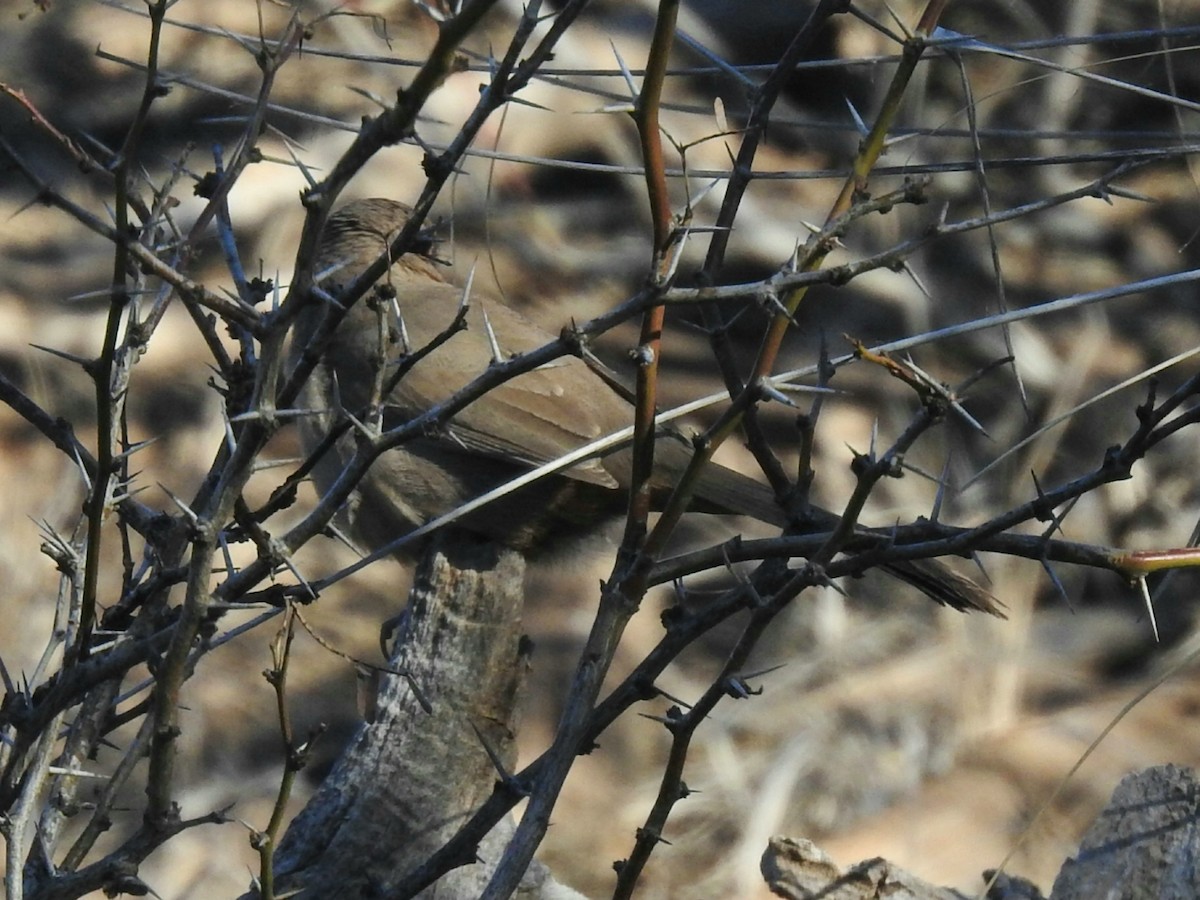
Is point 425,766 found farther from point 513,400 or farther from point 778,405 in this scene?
point 778,405

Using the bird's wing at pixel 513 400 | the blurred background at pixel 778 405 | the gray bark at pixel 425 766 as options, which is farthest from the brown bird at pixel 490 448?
the blurred background at pixel 778 405

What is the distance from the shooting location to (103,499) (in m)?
2.11

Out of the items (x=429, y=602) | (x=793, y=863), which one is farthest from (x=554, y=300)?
(x=793, y=863)

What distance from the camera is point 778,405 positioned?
22.9ft

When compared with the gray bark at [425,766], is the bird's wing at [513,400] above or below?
above

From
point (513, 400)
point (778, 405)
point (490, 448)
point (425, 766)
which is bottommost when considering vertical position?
point (425, 766)

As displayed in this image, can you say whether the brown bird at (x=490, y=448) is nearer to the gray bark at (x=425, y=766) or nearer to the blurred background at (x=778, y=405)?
the gray bark at (x=425, y=766)

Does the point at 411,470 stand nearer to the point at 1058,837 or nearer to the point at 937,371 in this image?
the point at 1058,837

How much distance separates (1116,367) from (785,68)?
4980 mm

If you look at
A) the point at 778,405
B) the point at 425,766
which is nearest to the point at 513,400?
the point at 425,766

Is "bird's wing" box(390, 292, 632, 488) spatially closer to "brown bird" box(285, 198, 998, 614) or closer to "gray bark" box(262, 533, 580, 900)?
"brown bird" box(285, 198, 998, 614)

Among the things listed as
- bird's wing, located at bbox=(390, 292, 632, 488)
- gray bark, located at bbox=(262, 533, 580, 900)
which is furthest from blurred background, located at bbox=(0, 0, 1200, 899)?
gray bark, located at bbox=(262, 533, 580, 900)

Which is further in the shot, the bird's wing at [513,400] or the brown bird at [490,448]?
the bird's wing at [513,400]

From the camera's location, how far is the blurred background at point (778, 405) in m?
5.61
